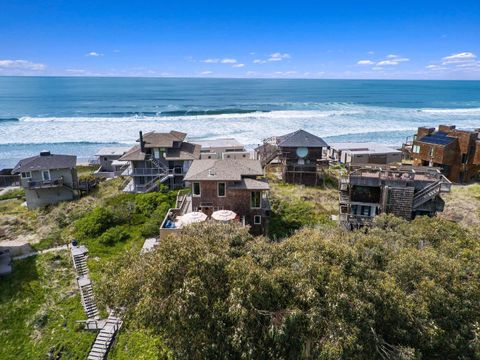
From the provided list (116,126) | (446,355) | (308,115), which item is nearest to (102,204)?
(446,355)

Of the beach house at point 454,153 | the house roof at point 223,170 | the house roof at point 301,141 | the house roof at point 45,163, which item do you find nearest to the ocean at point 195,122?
the house roof at point 45,163

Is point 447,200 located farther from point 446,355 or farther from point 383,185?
point 446,355

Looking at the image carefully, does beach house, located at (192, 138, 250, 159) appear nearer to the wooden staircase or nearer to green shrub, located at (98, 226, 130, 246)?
green shrub, located at (98, 226, 130, 246)

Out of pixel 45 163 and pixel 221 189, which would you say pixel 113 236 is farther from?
pixel 45 163

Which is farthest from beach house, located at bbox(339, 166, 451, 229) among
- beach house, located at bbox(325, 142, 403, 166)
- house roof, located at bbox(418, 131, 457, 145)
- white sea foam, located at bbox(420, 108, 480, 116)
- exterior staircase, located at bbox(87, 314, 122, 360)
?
white sea foam, located at bbox(420, 108, 480, 116)

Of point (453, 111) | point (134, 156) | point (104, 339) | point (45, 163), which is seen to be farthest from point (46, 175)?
point (453, 111)

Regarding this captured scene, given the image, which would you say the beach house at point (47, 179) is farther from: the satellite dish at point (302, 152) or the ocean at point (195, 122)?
the satellite dish at point (302, 152)
